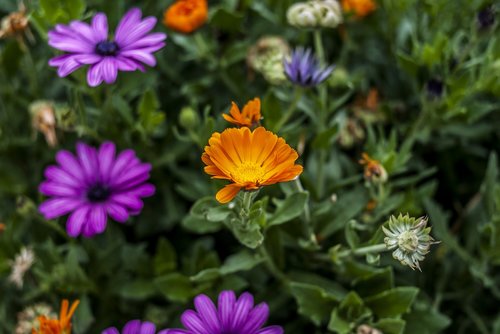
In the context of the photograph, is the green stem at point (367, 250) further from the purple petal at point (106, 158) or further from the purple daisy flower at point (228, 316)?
the purple petal at point (106, 158)

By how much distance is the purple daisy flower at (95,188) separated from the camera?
1.21 m

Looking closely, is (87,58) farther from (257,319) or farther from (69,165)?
(257,319)

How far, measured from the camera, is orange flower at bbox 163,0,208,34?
55.5 inches

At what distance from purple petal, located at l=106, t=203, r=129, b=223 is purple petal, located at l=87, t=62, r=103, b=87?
0.24 metres

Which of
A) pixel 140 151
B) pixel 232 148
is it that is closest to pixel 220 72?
pixel 140 151

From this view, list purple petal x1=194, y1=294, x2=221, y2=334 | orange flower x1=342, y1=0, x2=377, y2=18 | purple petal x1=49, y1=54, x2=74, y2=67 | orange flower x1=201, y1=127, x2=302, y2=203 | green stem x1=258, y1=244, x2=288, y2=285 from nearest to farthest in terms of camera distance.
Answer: orange flower x1=201, y1=127, x2=302, y2=203 → purple petal x1=194, y1=294, x2=221, y2=334 → purple petal x1=49, y1=54, x2=74, y2=67 → green stem x1=258, y1=244, x2=288, y2=285 → orange flower x1=342, y1=0, x2=377, y2=18

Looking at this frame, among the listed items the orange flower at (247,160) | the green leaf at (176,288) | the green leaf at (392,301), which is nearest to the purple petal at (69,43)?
the orange flower at (247,160)

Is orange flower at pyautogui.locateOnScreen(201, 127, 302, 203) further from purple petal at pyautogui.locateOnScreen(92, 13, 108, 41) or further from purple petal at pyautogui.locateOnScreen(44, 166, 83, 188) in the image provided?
purple petal at pyautogui.locateOnScreen(44, 166, 83, 188)

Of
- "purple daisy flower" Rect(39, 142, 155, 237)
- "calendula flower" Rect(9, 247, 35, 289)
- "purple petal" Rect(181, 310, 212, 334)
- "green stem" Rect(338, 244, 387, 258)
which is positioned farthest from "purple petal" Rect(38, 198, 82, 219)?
"green stem" Rect(338, 244, 387, 258)

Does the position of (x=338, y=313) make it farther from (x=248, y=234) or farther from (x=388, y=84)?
(x=388, y=84)

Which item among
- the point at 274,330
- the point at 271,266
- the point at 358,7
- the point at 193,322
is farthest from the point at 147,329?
the point at 358,7

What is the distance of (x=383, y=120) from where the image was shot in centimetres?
155

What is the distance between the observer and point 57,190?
1.29 metres

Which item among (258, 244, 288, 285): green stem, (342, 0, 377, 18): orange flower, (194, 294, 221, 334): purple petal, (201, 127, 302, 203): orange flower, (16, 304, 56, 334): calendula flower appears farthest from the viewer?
(342, 0, 377, 18): orange flower
